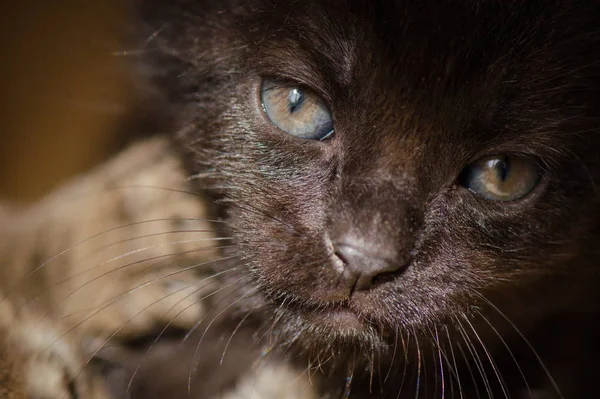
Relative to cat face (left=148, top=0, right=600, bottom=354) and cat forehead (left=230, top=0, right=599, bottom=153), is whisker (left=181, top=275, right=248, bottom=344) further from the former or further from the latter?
cat forehead (left=230, top=0, right=599, bottom=153)

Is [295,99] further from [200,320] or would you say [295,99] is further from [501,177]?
[200,320]

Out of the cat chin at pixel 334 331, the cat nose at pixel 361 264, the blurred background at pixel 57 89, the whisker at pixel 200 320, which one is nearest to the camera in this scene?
the cat nose at pixel 361 264

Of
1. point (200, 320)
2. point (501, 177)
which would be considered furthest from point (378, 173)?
point (200, 320)

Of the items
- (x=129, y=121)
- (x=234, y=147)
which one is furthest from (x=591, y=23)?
(x=129, y=121)

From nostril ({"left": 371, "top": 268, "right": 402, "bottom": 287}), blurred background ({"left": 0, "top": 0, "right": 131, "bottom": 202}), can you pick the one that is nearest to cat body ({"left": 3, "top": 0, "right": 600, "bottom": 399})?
nostril ({"left": 371, "top": 268, "right": 402, "bottom": 287})

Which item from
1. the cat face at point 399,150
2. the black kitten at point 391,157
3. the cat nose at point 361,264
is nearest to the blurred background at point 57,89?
the black kitten at point 391,157

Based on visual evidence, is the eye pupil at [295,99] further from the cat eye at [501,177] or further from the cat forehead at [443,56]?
the cat eye at [501,177]

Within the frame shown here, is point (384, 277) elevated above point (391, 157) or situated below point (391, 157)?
below
